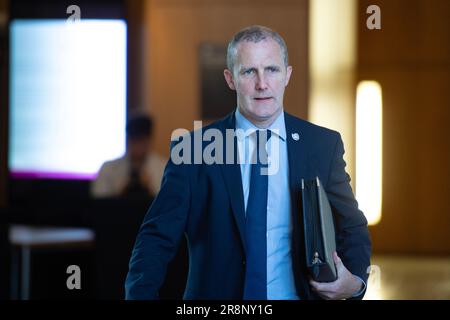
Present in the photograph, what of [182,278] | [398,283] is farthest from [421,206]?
[182,278]

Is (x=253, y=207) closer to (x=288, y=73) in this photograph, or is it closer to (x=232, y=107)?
(x=288, y=73)

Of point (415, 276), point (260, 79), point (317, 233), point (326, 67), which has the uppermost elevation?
point (326, 67)

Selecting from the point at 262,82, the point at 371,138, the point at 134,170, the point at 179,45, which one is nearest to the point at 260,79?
the point at 262,82

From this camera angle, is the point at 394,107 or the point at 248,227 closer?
the point at 248,227

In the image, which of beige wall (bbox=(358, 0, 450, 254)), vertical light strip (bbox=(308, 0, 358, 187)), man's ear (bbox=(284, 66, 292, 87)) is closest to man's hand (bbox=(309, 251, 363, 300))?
man's ear (bbox=(284, 66, 292, 87))

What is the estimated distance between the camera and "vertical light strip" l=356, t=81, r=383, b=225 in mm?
7891

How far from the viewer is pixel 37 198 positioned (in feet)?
16.3

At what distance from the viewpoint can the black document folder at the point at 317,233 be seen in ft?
4.95

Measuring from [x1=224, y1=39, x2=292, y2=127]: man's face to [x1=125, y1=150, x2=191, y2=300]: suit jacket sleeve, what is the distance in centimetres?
20

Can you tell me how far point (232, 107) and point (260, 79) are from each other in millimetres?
515

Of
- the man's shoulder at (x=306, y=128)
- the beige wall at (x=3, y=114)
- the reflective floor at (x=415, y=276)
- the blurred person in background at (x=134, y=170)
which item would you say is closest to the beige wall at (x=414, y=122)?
the reflective floor at (x=415, y=276)

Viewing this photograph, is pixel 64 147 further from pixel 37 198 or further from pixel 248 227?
pixel 248 227

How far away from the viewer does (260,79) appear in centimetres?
163
